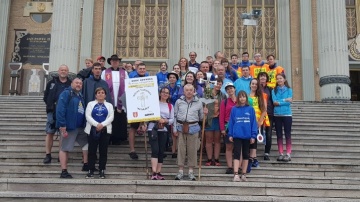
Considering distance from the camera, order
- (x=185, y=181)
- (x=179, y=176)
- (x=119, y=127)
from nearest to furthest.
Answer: (x=185, y=181) → (x=179, y=176) → (x=119, y=127)

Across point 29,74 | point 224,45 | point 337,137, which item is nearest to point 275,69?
point 337,137

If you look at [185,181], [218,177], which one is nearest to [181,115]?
[185,181]

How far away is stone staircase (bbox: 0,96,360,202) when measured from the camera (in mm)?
6879

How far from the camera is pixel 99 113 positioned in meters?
7.60

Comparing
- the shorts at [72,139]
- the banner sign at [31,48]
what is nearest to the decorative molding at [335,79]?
the shorts at [72,139]

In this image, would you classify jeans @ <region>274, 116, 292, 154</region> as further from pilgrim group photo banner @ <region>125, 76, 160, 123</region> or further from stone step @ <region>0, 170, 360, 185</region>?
pilgrim group photo banner @ <region>125, 76, 160, 123</region>

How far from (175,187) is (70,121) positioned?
2222 millimetres

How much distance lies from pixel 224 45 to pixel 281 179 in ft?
42.9

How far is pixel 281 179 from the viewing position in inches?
306

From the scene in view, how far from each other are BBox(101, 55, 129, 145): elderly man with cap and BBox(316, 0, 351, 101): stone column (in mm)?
9985

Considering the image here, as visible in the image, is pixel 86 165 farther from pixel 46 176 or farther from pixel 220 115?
pixel 220 115

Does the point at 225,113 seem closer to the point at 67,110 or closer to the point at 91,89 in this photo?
the point at 91,89

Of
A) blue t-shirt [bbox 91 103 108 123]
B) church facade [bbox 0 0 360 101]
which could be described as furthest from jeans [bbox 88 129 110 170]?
church facade [bbox 0 0 360 101]

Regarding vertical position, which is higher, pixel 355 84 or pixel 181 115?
pixel 355 84
